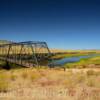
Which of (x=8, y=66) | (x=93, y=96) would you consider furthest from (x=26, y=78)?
(x=8, y=66)

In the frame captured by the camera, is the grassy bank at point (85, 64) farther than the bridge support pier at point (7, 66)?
Yes

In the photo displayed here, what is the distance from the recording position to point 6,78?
75.5 feet

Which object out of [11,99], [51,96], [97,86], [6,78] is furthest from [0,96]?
[6,78]

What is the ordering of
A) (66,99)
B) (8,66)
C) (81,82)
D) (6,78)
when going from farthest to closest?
1. (8,66)
2. (6,78)
3. (81,82)
4. (66,99)

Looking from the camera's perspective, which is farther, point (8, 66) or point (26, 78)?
point (8, 66)

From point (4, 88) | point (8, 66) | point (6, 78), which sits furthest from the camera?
point (8, 66)

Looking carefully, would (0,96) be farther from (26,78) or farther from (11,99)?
(26,78)

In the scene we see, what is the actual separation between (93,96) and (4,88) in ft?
20.6

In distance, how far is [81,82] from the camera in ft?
68.0

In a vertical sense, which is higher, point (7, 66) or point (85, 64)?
point (7, 66)

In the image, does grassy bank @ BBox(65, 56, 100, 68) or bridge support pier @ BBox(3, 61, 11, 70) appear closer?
bridge support pier @ BBox(3, 61, 11, 70)

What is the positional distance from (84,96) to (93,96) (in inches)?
18.4

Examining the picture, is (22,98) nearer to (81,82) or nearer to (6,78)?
(81,82)

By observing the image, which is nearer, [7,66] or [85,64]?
[7,66]
